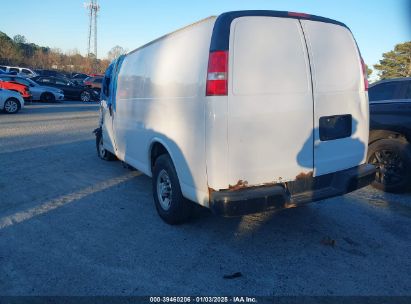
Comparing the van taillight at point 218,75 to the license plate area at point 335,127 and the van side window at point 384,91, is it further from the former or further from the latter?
the van side window at point 384,91

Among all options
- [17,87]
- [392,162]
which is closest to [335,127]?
[392,162]

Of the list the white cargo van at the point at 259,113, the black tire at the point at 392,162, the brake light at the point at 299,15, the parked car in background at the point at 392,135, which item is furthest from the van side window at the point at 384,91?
the brake light at the point at 299,15

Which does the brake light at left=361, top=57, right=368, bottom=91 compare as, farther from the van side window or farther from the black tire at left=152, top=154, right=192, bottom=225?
the black tire at left=152, top=154, right=192, bottom=225

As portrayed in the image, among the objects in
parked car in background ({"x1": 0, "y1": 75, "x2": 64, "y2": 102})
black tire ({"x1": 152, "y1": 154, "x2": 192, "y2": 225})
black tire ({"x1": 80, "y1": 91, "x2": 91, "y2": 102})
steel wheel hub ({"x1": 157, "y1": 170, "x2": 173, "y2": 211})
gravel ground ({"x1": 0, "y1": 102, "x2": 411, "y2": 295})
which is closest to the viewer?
gravel ground ({"x1": 0, "y1": 102, "x2": 411, "y2": 295})

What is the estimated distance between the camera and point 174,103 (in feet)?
12.2

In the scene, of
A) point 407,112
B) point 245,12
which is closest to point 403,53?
point 407,112

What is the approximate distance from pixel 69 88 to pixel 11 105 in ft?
35.9

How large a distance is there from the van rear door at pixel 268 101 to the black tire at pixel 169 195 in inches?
36.3

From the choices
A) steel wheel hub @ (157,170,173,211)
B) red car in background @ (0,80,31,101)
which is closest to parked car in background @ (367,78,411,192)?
steel wheel hub @ (157,170,173,211)

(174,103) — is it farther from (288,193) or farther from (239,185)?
(288,193)

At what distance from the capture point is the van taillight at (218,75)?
308cm

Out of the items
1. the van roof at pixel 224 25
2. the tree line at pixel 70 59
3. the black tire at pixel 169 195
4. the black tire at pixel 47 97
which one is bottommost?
the black tire at pixel 169 195

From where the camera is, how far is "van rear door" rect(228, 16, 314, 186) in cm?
314

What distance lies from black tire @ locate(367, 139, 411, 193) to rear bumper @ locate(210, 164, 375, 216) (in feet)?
5.25
